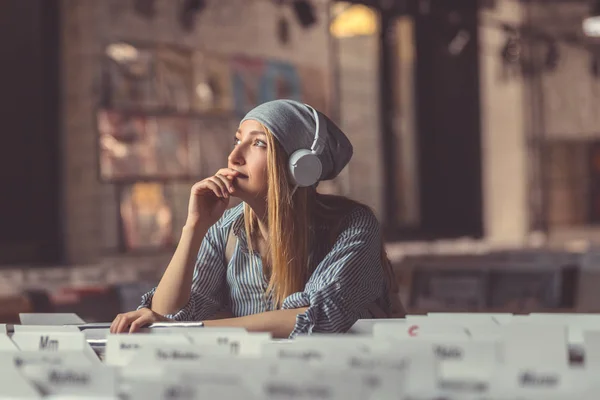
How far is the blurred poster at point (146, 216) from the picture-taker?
661cm

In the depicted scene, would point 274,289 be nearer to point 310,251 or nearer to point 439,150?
point 310,251

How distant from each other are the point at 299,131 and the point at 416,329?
0.89 metres

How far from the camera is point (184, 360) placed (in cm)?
84

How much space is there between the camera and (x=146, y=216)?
Result: 6762 mm

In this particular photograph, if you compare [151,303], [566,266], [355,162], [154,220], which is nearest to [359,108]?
[355,162]

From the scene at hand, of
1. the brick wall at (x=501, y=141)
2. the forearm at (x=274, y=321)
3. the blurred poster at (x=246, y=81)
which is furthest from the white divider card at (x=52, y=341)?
the brick wall at (x=501, y=141)

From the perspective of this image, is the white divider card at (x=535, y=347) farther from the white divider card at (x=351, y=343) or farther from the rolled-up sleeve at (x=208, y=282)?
the rolled-up sleeve at (x=208, y=282)

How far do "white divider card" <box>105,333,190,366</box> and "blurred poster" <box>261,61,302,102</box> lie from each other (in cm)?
662

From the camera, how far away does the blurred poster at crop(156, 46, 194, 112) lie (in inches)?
267

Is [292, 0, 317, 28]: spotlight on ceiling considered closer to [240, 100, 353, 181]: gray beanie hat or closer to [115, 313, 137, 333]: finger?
[240, 100, 353, 181]: gray beanie hat

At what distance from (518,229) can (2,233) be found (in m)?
6.33

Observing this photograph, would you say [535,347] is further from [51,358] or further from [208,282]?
[208,282]

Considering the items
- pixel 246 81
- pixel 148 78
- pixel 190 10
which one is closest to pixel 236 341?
pixel 190 10

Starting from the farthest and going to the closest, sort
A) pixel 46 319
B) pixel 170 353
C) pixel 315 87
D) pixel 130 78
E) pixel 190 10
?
pixel 315 87 < pixel 130 78 < pixel 190 10 < pixel 46 319 < pixel 170 353
